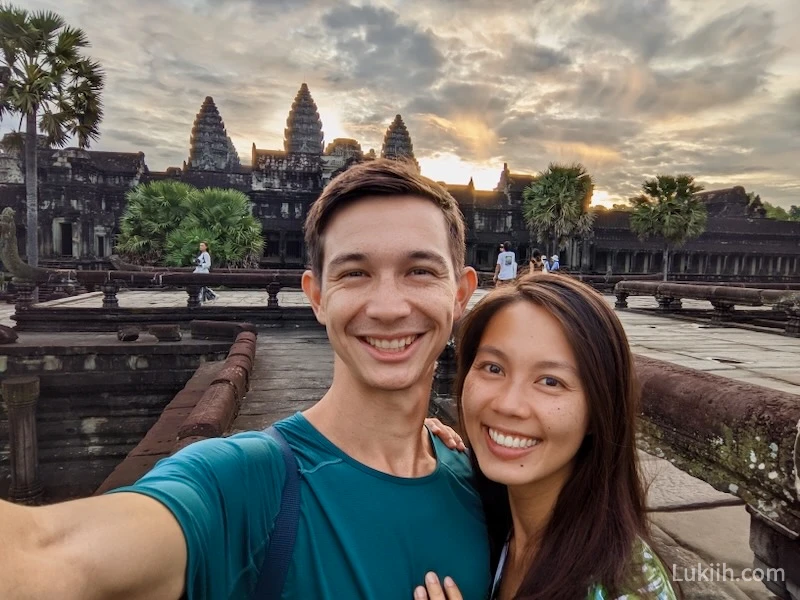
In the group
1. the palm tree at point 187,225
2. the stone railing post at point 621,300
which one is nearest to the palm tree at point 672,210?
the stone railing post at point 621,300

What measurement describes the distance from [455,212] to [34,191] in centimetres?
2174

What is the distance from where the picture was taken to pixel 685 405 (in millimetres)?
1809

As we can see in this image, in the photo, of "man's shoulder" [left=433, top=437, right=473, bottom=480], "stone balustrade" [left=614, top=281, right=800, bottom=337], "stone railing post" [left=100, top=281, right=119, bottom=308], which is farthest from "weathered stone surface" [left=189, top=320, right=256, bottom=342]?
"stone balustrade" [left=614, top=281, right=800, bottom=337]

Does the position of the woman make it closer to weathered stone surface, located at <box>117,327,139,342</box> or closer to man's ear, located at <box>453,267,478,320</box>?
man's ear, located at <box>453,267,478,320</box>

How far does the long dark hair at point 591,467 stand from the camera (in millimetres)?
1299

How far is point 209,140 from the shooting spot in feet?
152

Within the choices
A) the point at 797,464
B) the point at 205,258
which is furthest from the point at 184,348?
the point at 797,464

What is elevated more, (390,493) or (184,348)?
(390,493)

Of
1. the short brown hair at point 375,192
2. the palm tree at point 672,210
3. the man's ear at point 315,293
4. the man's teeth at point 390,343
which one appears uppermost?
the palm tree at point 672,210

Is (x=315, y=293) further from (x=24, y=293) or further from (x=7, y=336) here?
(x=24, y=293)

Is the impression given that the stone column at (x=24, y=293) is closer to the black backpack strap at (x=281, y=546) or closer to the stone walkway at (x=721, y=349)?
the stone walkway at (x=721, y=349)

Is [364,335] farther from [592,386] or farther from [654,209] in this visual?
[654,209]

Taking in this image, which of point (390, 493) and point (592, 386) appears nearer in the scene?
point (390, 493)

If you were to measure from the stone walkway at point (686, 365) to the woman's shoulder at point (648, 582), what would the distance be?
0.81 metres
